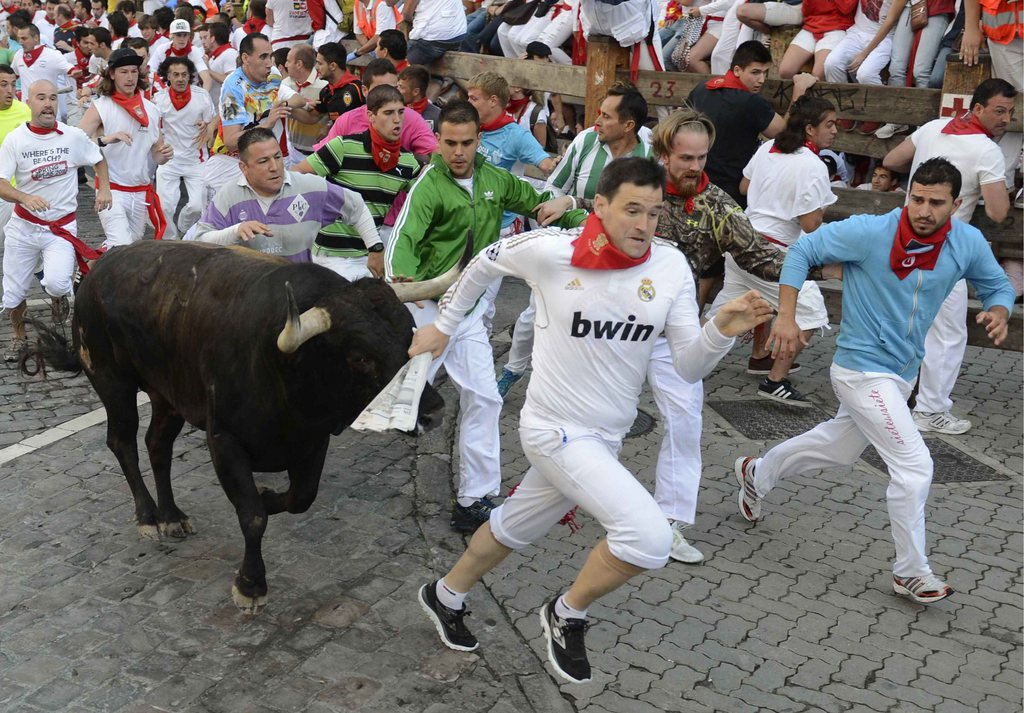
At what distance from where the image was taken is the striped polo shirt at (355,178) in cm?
756

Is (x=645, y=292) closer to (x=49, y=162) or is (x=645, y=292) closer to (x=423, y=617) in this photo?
(x=423, y=617)

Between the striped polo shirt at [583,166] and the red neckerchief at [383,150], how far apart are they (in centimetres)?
106

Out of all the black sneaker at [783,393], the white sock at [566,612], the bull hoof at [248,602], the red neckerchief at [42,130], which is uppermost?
the red neckerchief at [42,130]

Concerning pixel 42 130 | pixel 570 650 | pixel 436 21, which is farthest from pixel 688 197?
pixel 436 21

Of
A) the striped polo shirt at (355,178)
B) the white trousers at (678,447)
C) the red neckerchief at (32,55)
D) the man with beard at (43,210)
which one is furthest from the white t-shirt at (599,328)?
the red neckerchief at (32,55)

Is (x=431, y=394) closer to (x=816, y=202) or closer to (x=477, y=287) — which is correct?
(x=477, y=287)

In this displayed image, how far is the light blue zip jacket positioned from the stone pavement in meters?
1.22

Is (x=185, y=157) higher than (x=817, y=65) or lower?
lower

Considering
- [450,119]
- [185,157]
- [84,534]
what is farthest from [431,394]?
[185,157]

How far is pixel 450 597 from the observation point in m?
5.04

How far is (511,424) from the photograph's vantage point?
7.96 metres

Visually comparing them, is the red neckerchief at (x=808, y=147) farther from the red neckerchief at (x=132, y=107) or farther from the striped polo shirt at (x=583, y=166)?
the red neckerchief at (x=132, y=107)

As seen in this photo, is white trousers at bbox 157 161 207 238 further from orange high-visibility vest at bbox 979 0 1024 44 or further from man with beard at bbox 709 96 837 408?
orange high-visibility vest at bbox 979 0 1024 44

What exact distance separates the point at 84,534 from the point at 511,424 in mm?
2907
